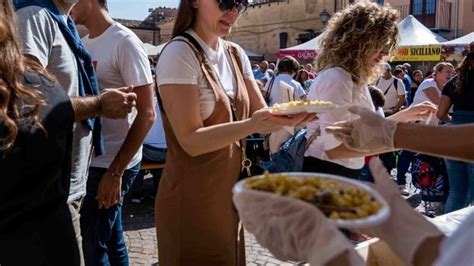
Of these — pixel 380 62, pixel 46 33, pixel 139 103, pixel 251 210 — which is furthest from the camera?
pixel 380 62

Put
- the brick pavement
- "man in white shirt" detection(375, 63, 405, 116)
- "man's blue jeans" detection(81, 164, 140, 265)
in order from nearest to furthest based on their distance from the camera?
"man's blue jeans" detection(81, 164, 140, 265), the brick pavement, "man in white shirt" detection(375, 63, 405, 116)

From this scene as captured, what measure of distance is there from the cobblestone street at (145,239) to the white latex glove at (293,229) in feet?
7.59

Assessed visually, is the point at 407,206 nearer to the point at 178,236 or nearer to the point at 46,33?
the point at 178,236

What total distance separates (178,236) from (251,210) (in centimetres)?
101

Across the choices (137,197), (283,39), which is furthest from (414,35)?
(283,39)

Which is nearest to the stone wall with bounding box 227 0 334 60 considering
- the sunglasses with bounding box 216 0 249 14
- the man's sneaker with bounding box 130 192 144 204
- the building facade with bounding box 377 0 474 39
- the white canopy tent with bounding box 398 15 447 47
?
the building facade with bounding box 377 0 474 39

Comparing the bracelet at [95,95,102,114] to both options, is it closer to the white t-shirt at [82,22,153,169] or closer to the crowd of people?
the crowd of people

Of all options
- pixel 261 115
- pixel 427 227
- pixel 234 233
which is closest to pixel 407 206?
pixel 427 227

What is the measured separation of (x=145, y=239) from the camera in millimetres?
4508

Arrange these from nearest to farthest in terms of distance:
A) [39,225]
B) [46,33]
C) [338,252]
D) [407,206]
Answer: [338,252] → [407,206] → [39,225] → [46,33]

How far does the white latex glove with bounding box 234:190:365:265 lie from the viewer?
1.00m

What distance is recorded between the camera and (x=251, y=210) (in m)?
1.09

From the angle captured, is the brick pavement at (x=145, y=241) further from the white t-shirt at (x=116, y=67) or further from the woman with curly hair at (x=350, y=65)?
the white t-shirt at (x=116, y=67)

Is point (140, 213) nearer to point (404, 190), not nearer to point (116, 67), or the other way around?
point (116, 67)
